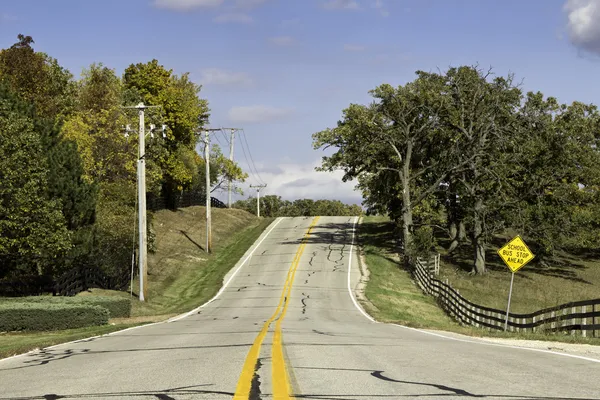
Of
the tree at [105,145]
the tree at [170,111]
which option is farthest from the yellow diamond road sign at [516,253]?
the tree at [170,111]

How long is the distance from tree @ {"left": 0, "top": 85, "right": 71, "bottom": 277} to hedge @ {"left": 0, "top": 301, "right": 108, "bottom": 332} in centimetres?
619

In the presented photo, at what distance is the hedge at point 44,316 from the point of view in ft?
70.0

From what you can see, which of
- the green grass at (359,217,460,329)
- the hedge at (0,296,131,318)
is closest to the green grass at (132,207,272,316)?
the hedge at (0,296,131,318)

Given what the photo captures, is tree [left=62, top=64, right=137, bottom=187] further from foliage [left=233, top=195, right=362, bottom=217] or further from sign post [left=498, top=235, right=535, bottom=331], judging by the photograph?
foliage [left=233, top=195, right=362, bottom=217]

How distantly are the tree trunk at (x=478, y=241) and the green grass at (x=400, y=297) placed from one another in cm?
138

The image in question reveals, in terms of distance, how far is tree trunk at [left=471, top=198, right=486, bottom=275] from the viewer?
50281 mm

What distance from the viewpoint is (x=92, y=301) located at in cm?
2638

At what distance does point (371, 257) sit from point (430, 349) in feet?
146

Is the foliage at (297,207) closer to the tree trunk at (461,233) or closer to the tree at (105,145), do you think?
the tree trunk at (461,233)

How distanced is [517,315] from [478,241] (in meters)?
28.0

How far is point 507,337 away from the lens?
1856 cm

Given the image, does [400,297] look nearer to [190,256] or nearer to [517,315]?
[517,315]

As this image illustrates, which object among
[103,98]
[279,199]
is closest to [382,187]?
[103,98]

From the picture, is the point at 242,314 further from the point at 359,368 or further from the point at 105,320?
the point at 359,368
